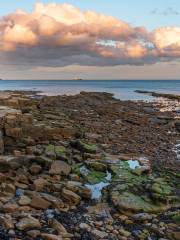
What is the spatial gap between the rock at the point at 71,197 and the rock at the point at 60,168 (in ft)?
7.52

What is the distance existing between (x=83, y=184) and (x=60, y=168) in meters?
1.42

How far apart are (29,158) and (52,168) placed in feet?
3.87

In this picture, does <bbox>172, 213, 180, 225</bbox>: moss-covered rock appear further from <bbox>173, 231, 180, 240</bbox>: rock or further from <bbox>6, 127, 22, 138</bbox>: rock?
<bbox>6, 127, 22, 138</bbox>: rock

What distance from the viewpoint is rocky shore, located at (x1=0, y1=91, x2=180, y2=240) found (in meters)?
10.5

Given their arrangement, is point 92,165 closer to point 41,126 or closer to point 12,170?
point 12,170

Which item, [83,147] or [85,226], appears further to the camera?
[83,147]

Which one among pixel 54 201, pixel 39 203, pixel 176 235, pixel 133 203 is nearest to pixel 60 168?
pixel 54 201

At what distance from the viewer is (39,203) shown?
37.9ft

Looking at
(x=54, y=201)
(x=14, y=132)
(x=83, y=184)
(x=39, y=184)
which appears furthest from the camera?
(x=14, y=132)

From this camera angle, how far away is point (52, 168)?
1514 cm

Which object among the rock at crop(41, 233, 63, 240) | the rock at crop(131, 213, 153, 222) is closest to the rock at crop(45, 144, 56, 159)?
the rock at crop(131, 213, 153, 222)

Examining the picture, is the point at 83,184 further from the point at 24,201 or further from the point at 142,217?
the point at 142,217

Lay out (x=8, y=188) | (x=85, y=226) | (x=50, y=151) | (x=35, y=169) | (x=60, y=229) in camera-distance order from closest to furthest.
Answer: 1. (x=60, y=229)
2. (x=85, y=226)
3. (x=8, y=188)
4. (x=35, y=169)
5. (x=50, y=151)

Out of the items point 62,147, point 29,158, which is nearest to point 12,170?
point 29,158
